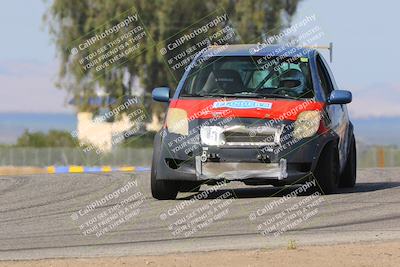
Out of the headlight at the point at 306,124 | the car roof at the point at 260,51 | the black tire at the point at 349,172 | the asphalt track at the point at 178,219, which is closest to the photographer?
the asphalt track at the point at 178,219

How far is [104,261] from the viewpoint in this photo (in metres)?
8.23

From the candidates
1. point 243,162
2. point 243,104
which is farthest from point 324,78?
point 243,162

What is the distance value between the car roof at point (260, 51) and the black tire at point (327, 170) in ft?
4.60

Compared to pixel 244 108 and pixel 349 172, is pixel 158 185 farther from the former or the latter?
pixel 349 172

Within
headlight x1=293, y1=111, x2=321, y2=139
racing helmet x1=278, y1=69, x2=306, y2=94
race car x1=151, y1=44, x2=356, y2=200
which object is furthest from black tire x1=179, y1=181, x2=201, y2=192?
racing helmet x1=278, y1=69, x2=306, y2=94

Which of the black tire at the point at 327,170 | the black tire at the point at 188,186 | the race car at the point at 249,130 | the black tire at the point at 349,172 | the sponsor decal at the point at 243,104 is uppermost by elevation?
the sponsor decal at the point at 243,104

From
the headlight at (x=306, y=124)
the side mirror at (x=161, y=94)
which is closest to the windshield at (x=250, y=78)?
the side mirror at (x=161, y=94)

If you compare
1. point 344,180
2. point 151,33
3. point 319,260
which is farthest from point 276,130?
point 151,33

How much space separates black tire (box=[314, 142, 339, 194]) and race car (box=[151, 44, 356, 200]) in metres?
0.01

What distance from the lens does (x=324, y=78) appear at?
46.3 ft

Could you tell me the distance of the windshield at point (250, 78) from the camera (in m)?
13.1

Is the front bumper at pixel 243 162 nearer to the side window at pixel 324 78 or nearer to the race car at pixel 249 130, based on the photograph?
the race car at pixel 249 130

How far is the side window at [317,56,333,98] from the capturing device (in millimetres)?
13789

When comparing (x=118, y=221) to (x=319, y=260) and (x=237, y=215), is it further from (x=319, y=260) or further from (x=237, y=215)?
(x=319, y=260)
